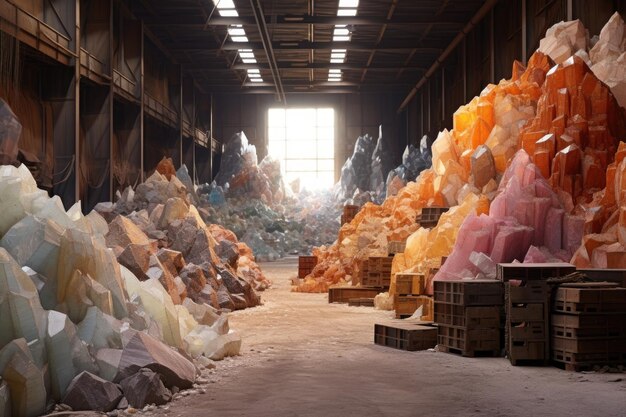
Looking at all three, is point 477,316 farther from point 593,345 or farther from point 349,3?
point 349,3

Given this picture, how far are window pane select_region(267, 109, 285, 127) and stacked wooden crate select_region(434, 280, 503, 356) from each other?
33116 millimetres

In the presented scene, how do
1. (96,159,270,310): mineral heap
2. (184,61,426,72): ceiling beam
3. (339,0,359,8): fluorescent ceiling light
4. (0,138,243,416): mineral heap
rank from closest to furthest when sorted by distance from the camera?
(0,138,243,416): mineral heap → (96,159,270,310): mineral heap → (339,0,359,8): fluorescent ceiling light → (184,61,426,72): ceiling beam

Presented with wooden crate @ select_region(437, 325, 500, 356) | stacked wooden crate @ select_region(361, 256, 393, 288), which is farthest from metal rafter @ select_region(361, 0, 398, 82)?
wooden crate @ select_region(437, 325, 500, 356)

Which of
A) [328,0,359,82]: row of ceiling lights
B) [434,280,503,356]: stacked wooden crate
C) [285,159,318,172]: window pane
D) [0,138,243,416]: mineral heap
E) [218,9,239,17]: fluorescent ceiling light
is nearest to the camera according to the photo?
[0,138,243,416]: mineral heap

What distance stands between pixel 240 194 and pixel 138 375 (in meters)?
32.3

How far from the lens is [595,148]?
1235cm

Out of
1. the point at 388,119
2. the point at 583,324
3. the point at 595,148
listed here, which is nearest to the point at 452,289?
the point at 583,324

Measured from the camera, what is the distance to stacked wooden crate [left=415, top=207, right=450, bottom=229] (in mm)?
14320

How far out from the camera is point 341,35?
91.5 ft

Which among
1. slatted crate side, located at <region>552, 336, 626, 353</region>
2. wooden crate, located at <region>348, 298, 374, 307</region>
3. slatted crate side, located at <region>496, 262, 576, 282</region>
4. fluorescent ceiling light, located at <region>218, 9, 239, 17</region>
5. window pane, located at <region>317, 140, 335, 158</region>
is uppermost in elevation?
fluorescent ceiling light, located at <region>218, 9, 239, 17</region>

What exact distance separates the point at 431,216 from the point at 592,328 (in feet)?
23.9

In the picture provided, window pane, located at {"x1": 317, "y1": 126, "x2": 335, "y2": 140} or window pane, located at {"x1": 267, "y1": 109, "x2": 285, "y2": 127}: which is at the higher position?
window pane, located at {"x1": 267, "y1": 109, "x2": 285, "y2": 127}

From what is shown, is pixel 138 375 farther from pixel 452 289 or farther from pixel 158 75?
pixel 158 75

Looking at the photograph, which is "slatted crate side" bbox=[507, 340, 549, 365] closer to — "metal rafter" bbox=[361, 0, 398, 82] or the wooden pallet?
the wooden pallet
